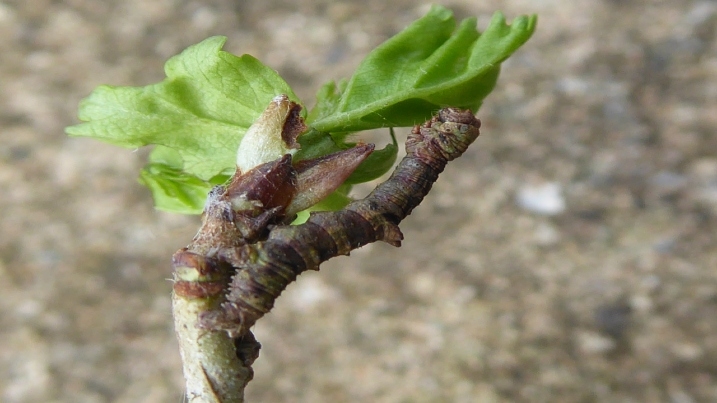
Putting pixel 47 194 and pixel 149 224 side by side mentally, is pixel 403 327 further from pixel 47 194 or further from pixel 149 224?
pixel 47 194

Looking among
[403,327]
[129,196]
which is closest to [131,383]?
[129,196]

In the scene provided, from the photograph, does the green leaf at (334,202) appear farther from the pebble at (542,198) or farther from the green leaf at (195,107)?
the pebble at (542,198)

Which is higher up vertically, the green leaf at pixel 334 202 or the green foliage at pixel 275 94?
the green foliage at pixel 275 94

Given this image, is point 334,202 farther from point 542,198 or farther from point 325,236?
point 542,198

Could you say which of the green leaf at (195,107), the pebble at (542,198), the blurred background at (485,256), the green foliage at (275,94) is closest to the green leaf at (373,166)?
the green foliage at (275,94)

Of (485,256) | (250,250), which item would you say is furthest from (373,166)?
(485,256)

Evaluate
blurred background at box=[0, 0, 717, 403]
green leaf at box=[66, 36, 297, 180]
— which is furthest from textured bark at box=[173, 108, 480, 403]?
blurred background at box=[0, 0, 717, 403]

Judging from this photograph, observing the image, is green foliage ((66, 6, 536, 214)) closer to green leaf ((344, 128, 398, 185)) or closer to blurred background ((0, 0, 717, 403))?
green leaf ((344, 128, 398, 185))
